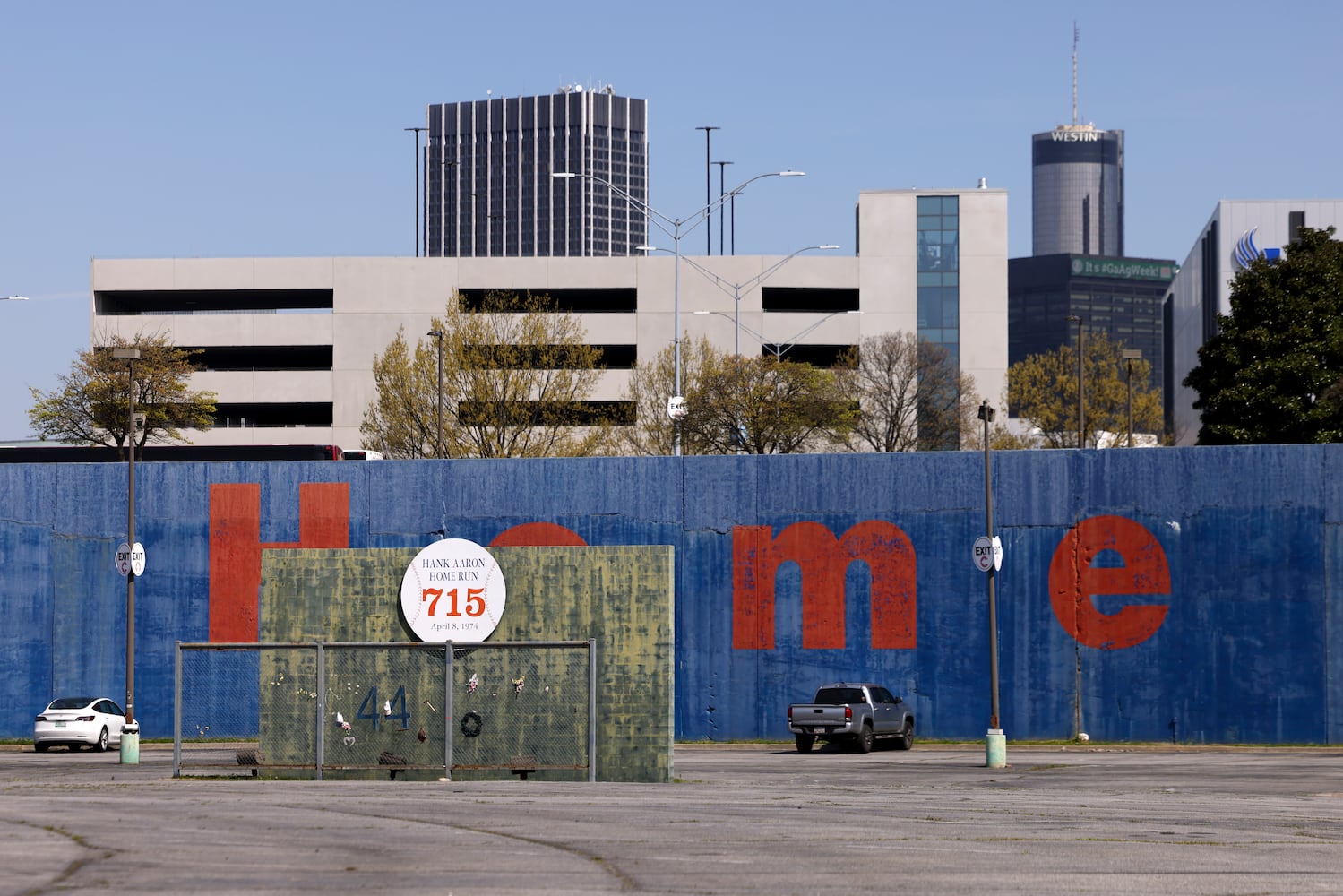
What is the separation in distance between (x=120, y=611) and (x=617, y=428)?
56.3 metres

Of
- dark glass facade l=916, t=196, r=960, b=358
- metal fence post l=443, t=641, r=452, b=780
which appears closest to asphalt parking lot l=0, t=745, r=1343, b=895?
metal fence post l=443, t=641, r=452, b=780

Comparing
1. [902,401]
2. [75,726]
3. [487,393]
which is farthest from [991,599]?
[902,401]

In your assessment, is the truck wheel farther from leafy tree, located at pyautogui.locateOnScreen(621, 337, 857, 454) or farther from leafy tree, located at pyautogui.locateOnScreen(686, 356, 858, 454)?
leafy tree, located at pyautogui.locateOnScreen(686, 356, 858, 454)

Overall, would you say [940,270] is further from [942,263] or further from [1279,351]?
[1279,351]

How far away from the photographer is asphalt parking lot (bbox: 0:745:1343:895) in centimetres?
1507

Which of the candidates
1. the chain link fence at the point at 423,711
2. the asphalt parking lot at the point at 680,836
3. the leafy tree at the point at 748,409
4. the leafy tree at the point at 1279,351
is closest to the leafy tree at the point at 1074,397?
the leafy tree at the point at 748,409

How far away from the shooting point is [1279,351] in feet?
190

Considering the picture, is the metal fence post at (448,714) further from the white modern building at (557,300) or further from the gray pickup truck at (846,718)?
the white modern building at (557,300)

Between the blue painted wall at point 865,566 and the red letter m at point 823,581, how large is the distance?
10.7 inches

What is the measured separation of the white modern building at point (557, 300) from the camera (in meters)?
118

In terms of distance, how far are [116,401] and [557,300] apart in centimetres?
3355

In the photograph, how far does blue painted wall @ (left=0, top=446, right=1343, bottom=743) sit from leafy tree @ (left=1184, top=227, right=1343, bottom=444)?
14404 millimetres

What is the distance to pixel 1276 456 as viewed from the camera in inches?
1682

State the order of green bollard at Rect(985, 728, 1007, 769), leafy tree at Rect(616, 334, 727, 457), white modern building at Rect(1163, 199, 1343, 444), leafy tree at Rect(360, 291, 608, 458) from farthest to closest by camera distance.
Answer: white modern building at Rect(1163, 199, 1343, 444) < leafy tree at Rect(616, 334, 727, 457) < leafy tree at Rect(360, 291, 608, 458) < green bollard at Rect(985, 728, 1007, 769)
